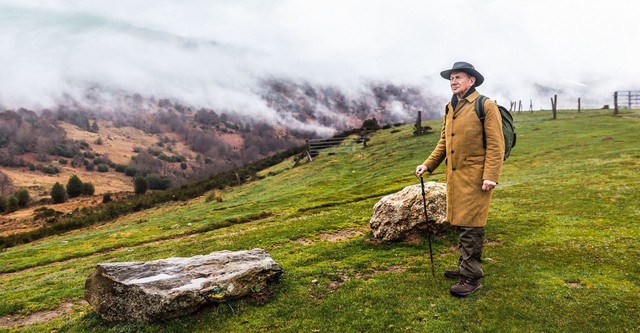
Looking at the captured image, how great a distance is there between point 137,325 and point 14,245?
37.5m

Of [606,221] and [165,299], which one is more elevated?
[165,299]

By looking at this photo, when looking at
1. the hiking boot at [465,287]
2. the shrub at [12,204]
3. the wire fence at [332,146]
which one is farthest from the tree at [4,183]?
the hiking boot at [465,287]

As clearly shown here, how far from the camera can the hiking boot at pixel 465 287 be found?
713cm

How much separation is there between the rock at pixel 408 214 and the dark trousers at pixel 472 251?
424 cm

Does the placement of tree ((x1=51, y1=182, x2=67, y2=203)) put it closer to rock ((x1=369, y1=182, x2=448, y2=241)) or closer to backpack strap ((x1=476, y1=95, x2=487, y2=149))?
rock ((x1=369, y1=182, x2=448, y2=241))

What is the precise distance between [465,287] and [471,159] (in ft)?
8.42

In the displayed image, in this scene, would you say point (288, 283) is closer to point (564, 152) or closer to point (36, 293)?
point (36, 293)

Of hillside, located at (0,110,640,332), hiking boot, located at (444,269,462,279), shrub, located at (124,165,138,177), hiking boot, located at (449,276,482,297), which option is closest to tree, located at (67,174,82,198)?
hillside, located at (0,110,640,332)

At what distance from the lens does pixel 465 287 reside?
7.23 m

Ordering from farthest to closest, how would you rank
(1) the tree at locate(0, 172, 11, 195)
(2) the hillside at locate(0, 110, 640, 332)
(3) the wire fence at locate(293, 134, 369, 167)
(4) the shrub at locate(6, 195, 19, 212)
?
(1) the tree at locate(0, 172, 11, 195) → (4) the shrub at locate(6, 195, 19, 212) → (3) the wire fence at locate(293, 134, 369, 167) → (2) the hillside at locate(0, 110, 640, 332)

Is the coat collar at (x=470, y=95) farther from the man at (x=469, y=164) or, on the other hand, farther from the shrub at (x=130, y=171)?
the shrub at (x=130, y=171)

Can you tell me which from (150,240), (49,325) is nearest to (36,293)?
(49,325)

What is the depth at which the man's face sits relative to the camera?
6984 mm

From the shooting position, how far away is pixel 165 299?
6.99 meters
